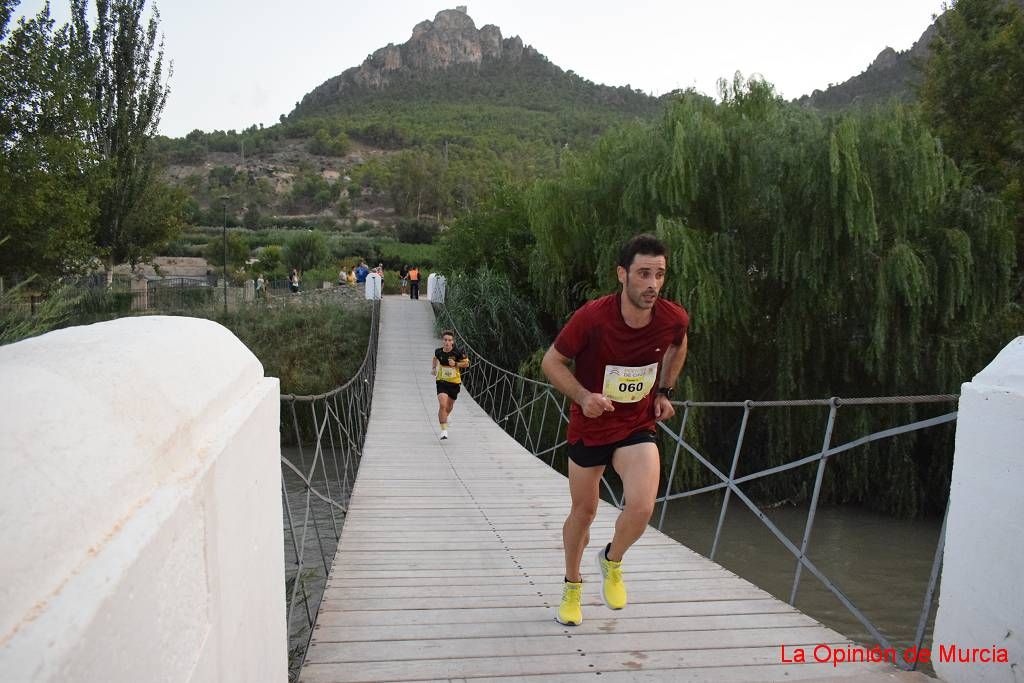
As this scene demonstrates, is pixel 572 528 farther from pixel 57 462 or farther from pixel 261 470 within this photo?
pixel 57 462

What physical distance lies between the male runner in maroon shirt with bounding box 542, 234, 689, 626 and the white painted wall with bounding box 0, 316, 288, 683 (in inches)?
53.0

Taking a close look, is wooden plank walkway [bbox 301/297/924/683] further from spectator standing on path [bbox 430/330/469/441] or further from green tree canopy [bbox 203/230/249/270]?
green tree canopy [bbox 203/230/249/270]

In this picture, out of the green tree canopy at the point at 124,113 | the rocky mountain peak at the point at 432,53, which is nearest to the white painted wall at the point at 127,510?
the green tree canopy at the point at 124,113

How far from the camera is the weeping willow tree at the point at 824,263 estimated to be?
8461mm

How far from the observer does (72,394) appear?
2.85 ft

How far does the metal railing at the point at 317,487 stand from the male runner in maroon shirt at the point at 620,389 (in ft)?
3.50

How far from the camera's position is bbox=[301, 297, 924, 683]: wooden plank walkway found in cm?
233

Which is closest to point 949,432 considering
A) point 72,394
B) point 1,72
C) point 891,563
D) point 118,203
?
point 891,563

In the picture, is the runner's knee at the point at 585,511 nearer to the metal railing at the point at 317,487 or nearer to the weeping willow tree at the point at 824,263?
the metal railing at the point at 317,487

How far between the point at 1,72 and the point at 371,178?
56.8 meters

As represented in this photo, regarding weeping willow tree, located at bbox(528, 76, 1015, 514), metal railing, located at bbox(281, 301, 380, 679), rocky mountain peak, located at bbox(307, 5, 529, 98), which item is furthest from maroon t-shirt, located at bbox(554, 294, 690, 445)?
rocky mountain peak, located at bbox(307, 5, 529, 98)

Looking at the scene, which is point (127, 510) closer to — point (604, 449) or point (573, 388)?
point (573, 388)

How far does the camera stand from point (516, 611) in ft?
9.43

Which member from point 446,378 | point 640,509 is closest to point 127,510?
point 640,509
